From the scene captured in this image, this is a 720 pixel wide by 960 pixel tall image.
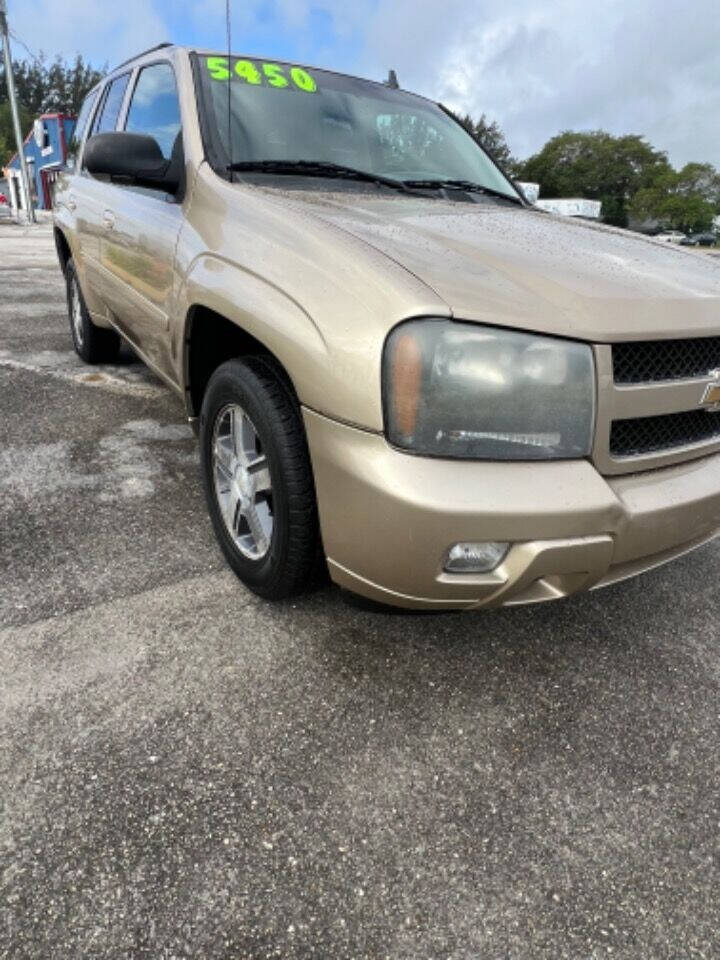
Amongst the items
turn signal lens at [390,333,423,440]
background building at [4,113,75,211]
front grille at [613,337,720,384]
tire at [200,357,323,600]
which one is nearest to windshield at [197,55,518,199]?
tire at [200,357,323,600]

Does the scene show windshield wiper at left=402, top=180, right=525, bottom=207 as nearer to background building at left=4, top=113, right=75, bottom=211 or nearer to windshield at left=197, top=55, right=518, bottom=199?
windshield at left=197, top=55, right=518, bottom=199

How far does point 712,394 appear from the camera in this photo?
6.08ft

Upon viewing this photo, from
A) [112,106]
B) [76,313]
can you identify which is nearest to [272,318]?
→ [112,106]

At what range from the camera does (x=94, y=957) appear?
1.23 metres

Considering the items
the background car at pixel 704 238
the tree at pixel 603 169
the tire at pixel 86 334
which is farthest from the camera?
the tree at pixel 603 169

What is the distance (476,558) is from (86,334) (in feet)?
12.9

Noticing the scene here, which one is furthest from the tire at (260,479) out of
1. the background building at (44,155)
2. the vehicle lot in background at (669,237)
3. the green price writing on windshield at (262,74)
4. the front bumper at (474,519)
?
the background building at (44,155)

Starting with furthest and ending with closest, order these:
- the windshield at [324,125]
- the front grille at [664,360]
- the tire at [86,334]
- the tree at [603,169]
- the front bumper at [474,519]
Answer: the tree at [603,169]
the tire at [86,334]
the windshield at [324,125]
the front grille at [664,360]
the front bumper at [474,519]

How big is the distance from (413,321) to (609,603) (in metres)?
1.40

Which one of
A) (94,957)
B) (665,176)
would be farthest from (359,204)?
(665,176)

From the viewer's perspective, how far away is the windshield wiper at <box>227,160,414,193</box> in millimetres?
2408

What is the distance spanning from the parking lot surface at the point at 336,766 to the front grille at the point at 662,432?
2.34ft

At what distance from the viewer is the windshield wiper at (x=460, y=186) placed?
8.93 ft

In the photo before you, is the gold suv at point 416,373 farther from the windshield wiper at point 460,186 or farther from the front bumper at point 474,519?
the windshield wiper at point 460,186
